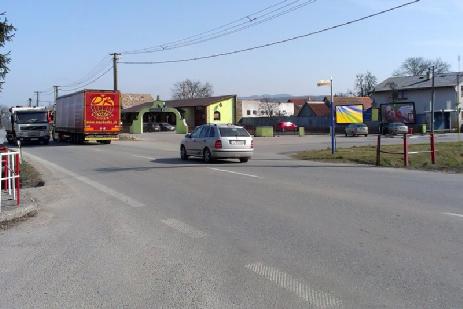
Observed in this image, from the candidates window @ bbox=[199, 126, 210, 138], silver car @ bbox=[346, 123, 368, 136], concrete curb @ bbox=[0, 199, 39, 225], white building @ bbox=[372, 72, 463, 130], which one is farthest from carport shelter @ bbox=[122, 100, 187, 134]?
concrete curb @ bbox=[0, 199, 39, 225]

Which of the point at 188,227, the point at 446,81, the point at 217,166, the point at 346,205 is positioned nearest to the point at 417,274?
the point at 188,227

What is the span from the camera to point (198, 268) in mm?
6266

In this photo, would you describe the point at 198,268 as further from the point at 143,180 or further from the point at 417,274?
the point at 143,180

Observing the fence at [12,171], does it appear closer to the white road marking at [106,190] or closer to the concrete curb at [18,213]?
the concrete curb at [18,213]

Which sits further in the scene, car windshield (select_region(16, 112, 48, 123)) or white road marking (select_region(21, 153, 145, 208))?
car windshield (select_region(16, 112, 48, 123))

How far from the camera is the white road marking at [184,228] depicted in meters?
8.09

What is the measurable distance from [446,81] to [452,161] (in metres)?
64.8

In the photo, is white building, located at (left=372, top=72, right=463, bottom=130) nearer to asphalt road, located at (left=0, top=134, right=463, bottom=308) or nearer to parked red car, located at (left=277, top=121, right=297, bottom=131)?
parked red car, located at (left=277, top=121, right=297, bottom=131)

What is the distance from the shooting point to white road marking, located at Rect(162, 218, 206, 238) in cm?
809

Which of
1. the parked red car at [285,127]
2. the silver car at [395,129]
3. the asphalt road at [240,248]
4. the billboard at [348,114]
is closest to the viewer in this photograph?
the asphalt road at [240,248]

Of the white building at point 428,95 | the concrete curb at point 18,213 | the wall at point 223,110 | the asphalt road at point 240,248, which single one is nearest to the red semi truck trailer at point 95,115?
the asphalt road at point 240,248

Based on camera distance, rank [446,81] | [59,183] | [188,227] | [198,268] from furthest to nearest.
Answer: [446,81], [59,183], [188,227], [198,268]

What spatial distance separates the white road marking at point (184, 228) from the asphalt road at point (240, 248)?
32 mm

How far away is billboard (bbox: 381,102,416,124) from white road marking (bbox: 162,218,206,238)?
67.5 meters
